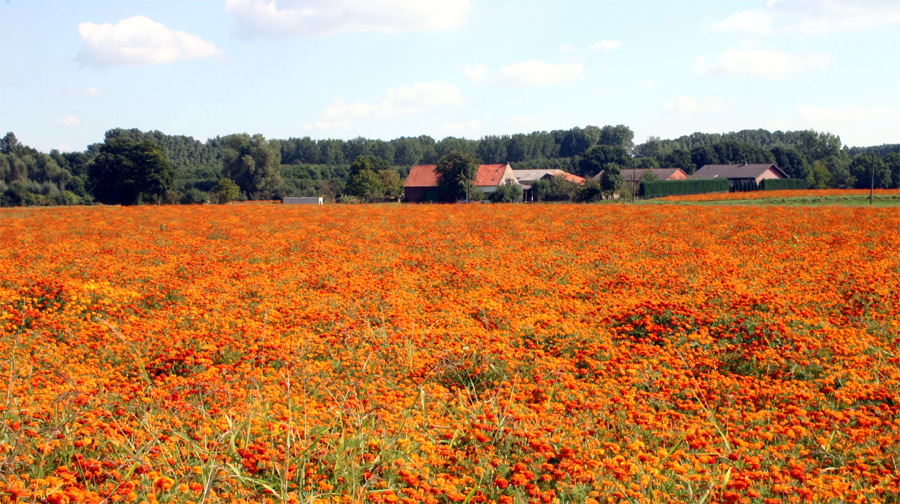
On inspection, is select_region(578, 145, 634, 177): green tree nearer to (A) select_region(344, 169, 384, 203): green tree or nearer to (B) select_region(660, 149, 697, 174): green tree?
(B) select_region(660, 149, 697, 174): green tree

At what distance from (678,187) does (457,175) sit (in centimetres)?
2688

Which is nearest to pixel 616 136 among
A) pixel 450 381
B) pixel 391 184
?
pixel 391 184

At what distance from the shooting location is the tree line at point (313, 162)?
253 feet

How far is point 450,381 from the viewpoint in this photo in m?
6.64

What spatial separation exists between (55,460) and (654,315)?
21.4 ft

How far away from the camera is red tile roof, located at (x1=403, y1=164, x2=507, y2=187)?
95.2 m

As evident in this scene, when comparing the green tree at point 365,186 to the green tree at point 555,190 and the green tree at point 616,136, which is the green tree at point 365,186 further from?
the green tree at point 616,136

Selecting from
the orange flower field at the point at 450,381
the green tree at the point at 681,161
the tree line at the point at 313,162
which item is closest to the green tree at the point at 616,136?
the tree line at the point at 313,162

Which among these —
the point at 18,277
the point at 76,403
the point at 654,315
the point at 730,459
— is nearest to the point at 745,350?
the point at 654,315

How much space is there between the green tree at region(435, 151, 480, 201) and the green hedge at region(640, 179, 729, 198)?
19.8 metres

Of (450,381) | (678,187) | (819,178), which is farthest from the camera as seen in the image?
(819,178)

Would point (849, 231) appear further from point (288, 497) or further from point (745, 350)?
point (288, 497)

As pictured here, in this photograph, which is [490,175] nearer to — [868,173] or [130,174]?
Answer: [130,174]

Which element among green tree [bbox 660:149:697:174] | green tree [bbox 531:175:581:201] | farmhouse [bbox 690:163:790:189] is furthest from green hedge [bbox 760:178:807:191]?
green tree [bbox 531:175:581:201]
